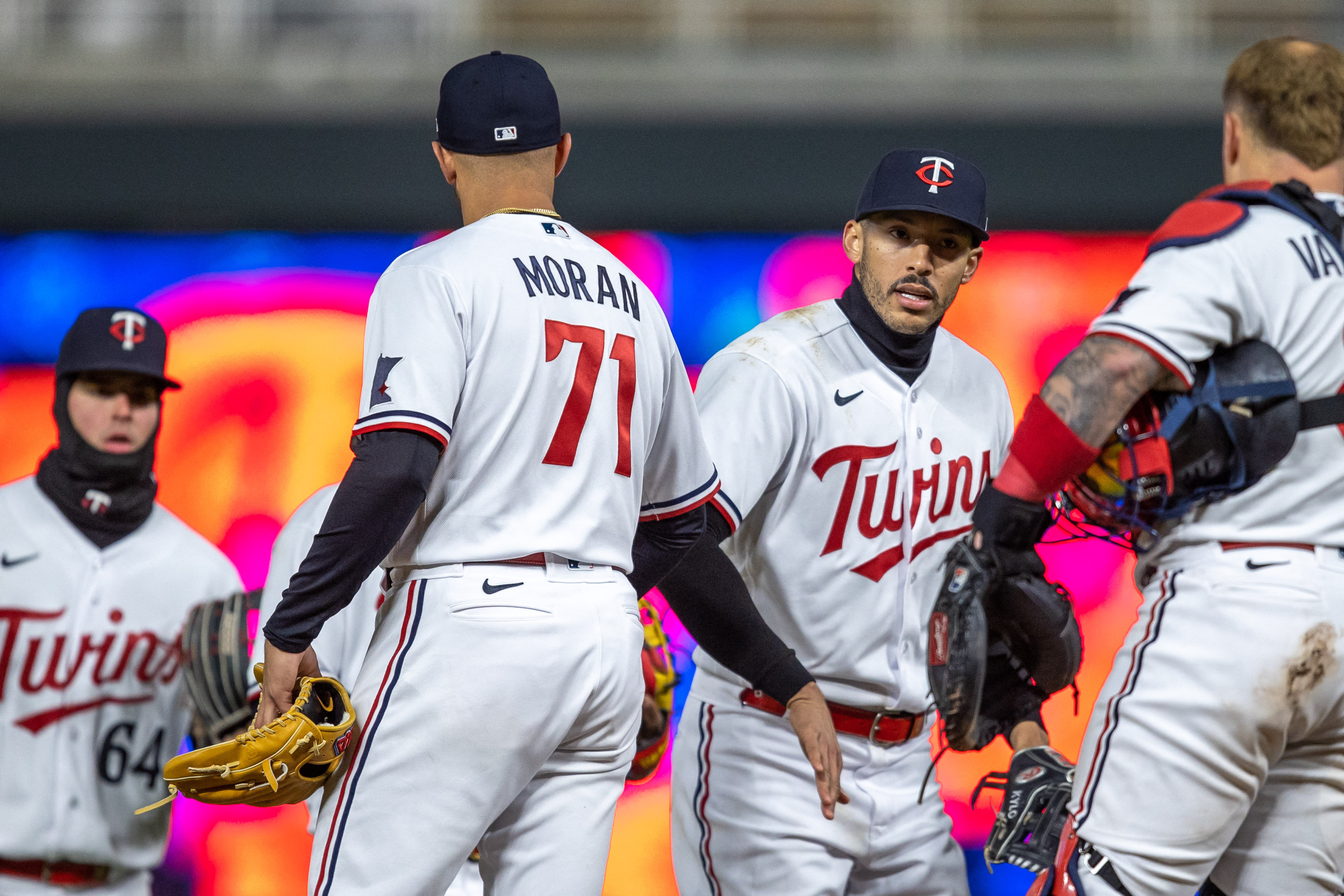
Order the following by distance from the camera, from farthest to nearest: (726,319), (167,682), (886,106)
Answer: (886,106)
(726,319)
(167,682)

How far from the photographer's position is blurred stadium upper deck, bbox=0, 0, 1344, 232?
650cm

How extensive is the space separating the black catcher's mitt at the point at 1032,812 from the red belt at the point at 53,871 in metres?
2.36

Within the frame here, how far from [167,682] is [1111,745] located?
2.55 meters

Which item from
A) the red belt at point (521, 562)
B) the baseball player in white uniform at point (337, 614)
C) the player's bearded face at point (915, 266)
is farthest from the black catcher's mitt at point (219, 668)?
the player's bearded face at point (915, 266)

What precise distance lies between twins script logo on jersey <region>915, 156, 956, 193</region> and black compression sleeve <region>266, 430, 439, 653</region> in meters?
1.49

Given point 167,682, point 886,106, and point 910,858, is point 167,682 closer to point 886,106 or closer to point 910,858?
point 910,858

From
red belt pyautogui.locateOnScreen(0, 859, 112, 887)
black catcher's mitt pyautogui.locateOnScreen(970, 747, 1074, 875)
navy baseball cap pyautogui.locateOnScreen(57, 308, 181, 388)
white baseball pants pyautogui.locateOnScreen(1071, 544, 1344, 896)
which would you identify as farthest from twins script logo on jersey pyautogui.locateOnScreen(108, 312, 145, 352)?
white baseball pants pyautogui.locateOnScreen(1071, 544, 1344, 896)

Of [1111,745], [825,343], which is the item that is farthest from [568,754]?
[825,343]

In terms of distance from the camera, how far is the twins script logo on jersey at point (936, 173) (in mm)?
3115

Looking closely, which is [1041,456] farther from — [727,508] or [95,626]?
[95,626]

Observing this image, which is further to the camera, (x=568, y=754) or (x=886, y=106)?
(x=886, y=106)

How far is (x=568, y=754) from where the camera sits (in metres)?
2.41

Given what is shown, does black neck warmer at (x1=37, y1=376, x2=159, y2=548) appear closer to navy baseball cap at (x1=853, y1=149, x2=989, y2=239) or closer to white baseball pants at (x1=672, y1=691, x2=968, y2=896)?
white baseball pants at (x1=672, y1=691, x2=968, y2=896)

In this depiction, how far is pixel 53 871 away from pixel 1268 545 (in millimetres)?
3113
